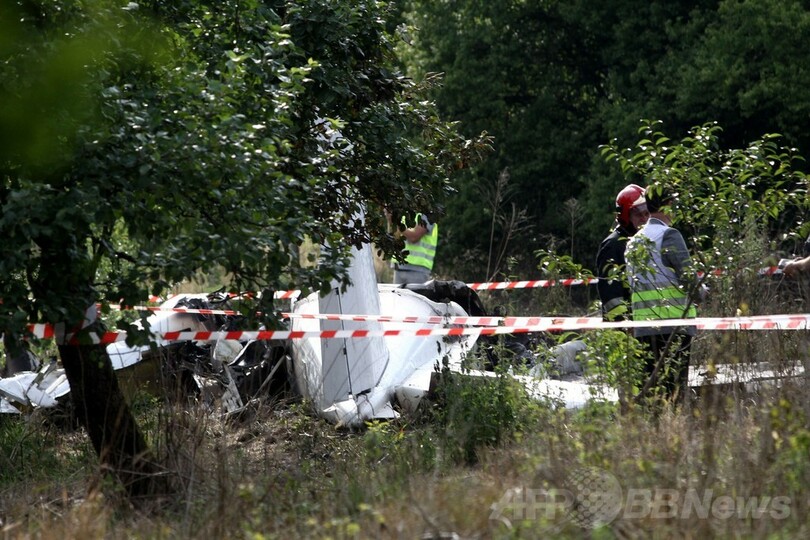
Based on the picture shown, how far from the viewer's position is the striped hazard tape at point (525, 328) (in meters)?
6.44

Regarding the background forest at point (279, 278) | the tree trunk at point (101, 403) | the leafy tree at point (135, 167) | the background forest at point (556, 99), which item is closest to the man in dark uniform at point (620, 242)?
the background forest at point (279, 278)

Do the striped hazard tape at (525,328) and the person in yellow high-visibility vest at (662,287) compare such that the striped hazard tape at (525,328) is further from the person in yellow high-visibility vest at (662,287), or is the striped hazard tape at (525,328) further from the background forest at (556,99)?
the background forest at (556,99)

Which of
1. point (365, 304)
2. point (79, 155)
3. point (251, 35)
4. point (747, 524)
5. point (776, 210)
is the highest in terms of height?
point (251, 35)

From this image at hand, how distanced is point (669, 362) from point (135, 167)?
11.5 feet

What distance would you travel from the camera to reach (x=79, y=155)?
16.3 ft

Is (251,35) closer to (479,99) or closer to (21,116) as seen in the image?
(21,116)

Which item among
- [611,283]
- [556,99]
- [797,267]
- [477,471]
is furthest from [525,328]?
[556,99]

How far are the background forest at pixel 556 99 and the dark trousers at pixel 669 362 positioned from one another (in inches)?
364

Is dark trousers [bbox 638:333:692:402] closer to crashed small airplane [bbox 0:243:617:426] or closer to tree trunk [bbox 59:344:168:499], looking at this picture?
crashed small airplane [bbox 0:243:617:426]

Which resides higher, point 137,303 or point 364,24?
point 364,24

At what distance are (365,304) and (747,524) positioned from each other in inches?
181

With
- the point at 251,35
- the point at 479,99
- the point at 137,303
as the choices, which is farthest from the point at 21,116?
the point at 479,99

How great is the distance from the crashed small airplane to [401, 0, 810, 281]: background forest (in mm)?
7858

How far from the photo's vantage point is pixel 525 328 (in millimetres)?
7180
